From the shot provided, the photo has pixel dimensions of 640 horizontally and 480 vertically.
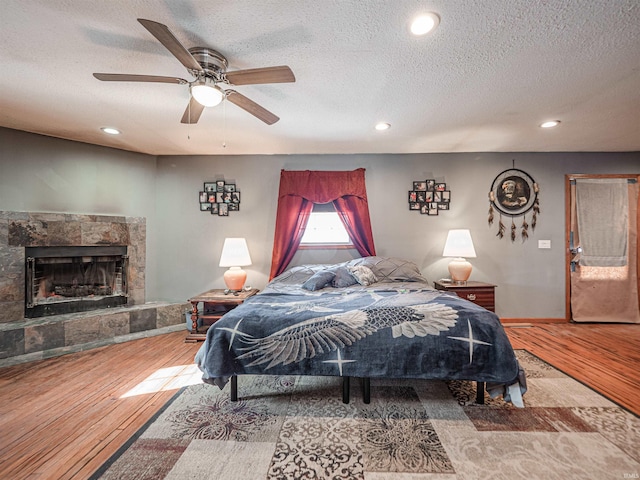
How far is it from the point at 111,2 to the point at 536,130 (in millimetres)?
3804

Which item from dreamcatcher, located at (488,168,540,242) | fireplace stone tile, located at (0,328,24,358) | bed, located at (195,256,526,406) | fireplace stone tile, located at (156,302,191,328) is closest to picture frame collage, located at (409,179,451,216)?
dreamcatcher, located at (488,168,540,242)

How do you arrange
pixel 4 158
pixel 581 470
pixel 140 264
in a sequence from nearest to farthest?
pixel 581 470, pixel 4 158, pixel 140 264

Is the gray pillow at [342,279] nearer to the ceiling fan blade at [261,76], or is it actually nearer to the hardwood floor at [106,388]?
the hardwood floor at [106,388]

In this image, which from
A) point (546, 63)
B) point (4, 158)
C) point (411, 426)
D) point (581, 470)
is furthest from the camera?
point (4, 158)

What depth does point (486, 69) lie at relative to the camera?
1988 millimetres

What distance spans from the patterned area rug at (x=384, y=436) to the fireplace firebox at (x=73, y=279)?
A: 2135mm

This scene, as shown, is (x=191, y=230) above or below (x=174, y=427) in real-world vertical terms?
above

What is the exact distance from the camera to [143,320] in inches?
138

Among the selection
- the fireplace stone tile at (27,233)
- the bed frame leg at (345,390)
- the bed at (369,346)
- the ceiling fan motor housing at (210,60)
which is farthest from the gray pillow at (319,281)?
the fireplace stone tile at (27,233)

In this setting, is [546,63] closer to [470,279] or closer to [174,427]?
[470,279]

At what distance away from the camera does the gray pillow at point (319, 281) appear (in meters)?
2.93

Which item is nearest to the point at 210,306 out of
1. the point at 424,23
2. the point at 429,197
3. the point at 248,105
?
the point at 248,105

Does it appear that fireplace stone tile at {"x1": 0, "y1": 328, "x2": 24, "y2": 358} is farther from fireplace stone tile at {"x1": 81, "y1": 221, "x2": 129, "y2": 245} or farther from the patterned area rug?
the patterned area rug

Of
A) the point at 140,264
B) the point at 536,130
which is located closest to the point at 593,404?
the point at 536,130
